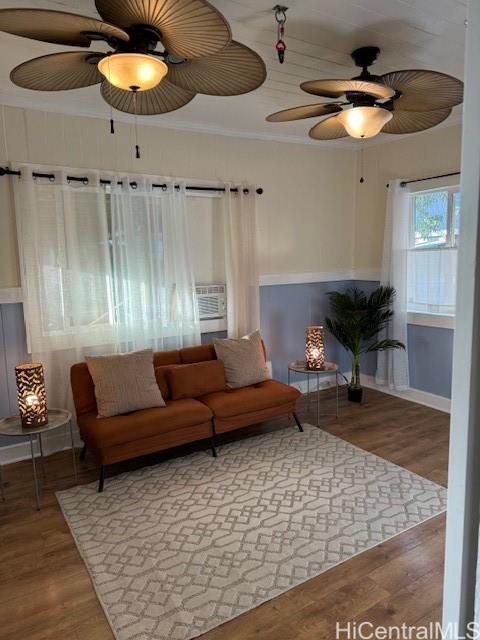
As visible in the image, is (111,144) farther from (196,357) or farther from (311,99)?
(196,357)

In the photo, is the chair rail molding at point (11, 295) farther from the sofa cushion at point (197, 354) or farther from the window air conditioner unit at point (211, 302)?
the window air conditioner unit at point (211, 302)

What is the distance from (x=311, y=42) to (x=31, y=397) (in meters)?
2.83

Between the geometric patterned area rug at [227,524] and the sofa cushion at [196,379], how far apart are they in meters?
0.51

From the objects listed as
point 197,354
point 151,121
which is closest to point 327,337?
point 197,354

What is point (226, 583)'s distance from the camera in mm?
2129

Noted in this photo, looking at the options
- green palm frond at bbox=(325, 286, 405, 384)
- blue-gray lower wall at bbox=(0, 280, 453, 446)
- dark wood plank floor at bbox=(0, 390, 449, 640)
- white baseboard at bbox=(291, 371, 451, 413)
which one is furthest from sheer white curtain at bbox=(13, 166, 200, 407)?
white baseboard at bbox=(291, 371, 451, 413)

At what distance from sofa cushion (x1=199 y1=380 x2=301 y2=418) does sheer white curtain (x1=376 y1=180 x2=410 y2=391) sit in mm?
1448

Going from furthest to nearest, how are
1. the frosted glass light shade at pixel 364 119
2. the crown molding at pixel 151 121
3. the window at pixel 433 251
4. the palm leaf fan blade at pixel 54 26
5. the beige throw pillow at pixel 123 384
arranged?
the window at pixel 433 251 → the crown molding at pixel 151 121 → the beige throw pillow at pixel 123 384 → the frosted glass light shade at pixel 364 119 → the palm leaf fan blade at pixel 54 26

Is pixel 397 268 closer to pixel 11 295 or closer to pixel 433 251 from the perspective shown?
pixel 433 251

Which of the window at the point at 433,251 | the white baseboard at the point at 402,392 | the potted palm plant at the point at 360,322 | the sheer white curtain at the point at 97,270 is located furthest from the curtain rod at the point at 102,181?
the white baseboard at the point at 402,392

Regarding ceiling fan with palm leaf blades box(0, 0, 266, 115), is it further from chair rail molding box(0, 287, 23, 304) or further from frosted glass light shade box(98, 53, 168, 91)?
chair rail molding box(0, 287, 23, 304)

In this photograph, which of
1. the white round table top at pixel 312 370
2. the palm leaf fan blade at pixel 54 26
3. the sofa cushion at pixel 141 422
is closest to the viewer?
the palm leaf fan blade at pixel 54 26

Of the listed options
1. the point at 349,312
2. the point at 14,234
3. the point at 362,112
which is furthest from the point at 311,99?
the point at 14,234

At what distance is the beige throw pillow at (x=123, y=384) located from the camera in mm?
3168
